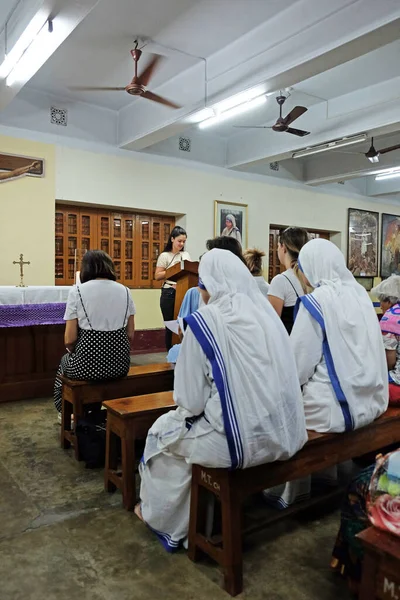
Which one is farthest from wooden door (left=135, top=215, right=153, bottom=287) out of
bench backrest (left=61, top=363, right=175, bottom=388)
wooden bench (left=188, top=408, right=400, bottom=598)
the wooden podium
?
wooden bench (left=188, top=408, right=400, bottom=598)

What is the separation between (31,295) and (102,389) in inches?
65.7

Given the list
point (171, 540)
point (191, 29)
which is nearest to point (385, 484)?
point (171, 540)

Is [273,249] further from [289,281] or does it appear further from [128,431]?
[128,431]

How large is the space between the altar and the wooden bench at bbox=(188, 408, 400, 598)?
9.51ft

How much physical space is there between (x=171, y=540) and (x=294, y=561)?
544 mm

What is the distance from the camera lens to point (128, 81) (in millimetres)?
5734

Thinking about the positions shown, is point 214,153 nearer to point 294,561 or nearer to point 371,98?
point 371,98

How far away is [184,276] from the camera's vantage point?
3.91 metres

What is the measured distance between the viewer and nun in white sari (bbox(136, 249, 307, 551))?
1816 mm

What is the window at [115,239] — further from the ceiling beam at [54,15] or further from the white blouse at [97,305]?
the white blouse at [97,305]

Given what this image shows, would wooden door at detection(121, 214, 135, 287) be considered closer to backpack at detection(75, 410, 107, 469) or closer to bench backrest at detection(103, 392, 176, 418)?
backpack at detection(75, 410, 107, 469)

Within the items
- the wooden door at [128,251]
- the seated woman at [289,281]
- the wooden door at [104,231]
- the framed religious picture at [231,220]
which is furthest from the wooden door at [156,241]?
the seated woman at [289,281]

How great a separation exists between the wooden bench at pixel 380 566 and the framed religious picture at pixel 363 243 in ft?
29.9

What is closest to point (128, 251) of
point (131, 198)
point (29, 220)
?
point (131, 198)
